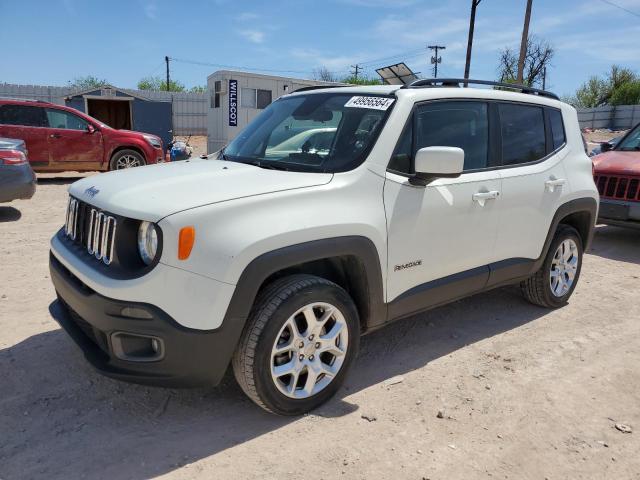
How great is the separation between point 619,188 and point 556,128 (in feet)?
11.1

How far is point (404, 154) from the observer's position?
3.25 m

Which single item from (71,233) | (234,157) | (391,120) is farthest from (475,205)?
(71,233)

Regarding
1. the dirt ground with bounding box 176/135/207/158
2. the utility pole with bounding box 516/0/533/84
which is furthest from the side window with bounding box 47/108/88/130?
the utility pole with bounding box 516/0/533/84

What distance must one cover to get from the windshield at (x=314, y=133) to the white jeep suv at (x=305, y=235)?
1cm

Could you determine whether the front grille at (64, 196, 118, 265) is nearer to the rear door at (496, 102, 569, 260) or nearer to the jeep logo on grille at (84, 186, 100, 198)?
the jeep logo on grille at (84, 186, 100, 198)

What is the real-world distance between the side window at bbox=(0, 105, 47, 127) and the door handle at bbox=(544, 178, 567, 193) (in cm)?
1053

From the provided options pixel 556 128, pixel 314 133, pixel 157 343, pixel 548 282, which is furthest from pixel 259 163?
pixel 548 282

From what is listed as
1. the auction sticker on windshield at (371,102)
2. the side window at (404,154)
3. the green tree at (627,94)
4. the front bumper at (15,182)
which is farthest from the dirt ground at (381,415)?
the green tree at (627,94)

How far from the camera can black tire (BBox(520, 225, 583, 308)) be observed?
14.8 ft

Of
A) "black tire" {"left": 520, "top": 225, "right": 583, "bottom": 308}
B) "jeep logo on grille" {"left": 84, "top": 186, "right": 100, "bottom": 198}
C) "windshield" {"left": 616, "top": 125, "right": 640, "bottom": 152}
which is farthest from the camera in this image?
"windshield" {"left": 616, "top": 125, "right": 640, "bottom": 152}

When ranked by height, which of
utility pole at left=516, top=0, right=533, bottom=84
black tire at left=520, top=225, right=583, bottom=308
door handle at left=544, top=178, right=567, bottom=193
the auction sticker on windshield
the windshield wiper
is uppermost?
utility pole at left=516, top=0, right=533, bottom=84

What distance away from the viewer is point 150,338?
2.46m

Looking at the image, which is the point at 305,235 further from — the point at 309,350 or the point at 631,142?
the point at 631,142

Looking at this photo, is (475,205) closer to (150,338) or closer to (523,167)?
(523,167)
